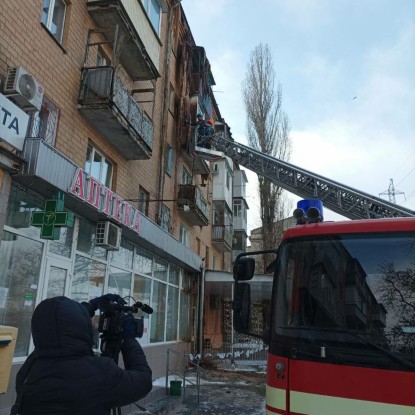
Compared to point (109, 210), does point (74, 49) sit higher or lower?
higher

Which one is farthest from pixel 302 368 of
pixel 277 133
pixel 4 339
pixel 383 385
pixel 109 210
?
pixel 277 133

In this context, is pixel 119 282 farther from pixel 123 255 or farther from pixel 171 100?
pixel 171 100

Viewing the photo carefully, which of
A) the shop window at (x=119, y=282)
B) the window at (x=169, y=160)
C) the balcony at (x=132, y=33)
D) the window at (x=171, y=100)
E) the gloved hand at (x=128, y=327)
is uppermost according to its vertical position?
the window at (x=171, y=100)

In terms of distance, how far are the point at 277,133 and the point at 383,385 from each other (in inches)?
895

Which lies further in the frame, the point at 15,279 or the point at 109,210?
the point at 109,210

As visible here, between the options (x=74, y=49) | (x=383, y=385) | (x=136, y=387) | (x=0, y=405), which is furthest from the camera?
(x=74, y=49)

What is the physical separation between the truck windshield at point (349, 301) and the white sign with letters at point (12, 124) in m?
4.31

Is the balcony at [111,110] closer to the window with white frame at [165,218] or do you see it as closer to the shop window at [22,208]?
the shop window at [22,208]

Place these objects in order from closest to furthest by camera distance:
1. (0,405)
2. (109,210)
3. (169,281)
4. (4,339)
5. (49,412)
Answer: (49,412), (4,339), (0,405), (109,210), (169,281)

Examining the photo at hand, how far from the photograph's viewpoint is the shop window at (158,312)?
12.3m

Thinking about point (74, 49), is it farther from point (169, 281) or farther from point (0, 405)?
point (169, 281)

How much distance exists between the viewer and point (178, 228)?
16.0 meters

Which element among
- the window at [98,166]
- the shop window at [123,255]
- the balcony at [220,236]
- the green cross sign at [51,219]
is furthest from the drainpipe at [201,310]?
the green cross sign at [51,219]

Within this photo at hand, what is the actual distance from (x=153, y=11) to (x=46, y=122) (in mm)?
6650
